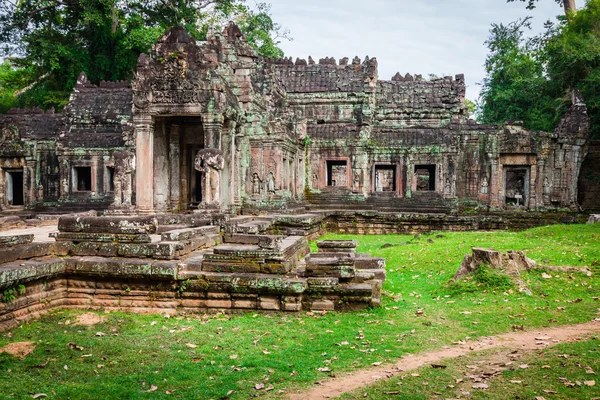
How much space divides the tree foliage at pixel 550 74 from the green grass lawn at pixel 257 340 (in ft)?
54.3

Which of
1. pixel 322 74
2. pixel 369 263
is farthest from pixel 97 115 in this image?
pixel 369 263

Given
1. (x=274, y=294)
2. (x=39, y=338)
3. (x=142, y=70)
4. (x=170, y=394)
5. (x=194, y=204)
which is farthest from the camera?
(x=194, y=204)

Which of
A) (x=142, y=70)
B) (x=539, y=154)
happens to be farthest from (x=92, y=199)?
(x=539, y=154)

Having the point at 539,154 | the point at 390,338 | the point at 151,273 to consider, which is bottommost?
the point at 390,338

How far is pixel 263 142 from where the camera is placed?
1636 centimetres

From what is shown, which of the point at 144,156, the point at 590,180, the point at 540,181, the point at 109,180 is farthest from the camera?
the point at 590,180

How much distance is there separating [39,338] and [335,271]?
13.5 feet

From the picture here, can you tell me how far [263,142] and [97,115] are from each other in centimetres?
1034

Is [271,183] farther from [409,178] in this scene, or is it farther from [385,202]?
[409,178]

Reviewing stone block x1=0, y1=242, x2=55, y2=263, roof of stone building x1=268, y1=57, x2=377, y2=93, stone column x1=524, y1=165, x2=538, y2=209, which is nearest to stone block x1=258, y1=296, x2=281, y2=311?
stone block x1=0, y1=242, x2=55, y2=263

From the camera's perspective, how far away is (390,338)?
6188 millimetres

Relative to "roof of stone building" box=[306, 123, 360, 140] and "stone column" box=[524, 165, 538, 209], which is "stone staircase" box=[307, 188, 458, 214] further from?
"stone column" box=[524, 165, 538, 209]

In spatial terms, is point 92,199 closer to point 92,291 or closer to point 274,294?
point 92,291

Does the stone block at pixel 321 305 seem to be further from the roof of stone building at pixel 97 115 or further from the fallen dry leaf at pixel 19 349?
the roof of stone building at pixel 97 115
